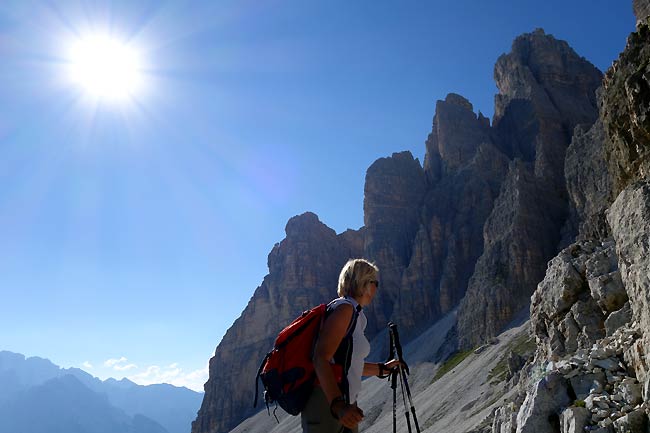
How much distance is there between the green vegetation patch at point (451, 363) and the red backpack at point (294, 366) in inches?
2927

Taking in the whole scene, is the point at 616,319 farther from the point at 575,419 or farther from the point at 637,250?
the point at 575,419

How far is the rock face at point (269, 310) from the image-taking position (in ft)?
429

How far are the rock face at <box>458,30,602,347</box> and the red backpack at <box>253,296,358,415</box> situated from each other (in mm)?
79681

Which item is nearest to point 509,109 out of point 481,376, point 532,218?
point 532,218

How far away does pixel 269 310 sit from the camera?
450 ft

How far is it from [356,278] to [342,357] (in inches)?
36.0

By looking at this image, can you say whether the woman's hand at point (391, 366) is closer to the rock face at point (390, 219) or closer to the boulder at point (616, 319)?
the boulder at point (616, 319)

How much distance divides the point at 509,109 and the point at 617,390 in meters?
128

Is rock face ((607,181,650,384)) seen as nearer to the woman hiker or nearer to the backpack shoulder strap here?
the woman hiker

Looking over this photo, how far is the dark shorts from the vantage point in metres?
5.58

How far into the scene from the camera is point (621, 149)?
19547 mm

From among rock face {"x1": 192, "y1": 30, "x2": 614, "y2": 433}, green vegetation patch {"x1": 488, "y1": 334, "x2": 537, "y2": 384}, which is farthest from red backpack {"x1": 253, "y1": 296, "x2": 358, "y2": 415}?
rock face {"x1": 192, "y1": 30, "x2": 614, "y2": 433}

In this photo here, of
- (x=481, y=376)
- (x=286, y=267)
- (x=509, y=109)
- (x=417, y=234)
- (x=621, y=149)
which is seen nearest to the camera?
(x=621, y=149)

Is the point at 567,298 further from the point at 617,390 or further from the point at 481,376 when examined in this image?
the point at 481,376
